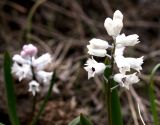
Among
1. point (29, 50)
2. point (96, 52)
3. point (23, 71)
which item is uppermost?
point (29, 50)

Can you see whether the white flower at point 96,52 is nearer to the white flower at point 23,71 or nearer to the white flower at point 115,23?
the white flower at point 115,23

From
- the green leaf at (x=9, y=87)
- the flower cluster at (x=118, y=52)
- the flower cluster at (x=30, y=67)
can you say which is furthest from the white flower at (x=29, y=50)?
the flower cluster at (x=118, y=52)

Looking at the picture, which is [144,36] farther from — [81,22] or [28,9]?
[28,9]

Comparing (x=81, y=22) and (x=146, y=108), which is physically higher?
(x=81, y=22)

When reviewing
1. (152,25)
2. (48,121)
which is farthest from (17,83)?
Result: (152,25)

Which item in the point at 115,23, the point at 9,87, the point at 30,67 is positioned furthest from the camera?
the point at 30,67

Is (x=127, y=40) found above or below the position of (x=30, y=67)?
below

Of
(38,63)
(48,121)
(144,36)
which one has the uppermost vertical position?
(144,36)

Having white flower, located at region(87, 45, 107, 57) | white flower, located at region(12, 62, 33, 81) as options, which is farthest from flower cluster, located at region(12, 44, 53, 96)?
white flower, located at region(87, 45, 107, 57)

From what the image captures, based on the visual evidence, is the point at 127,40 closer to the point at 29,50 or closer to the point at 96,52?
the point at 96,52

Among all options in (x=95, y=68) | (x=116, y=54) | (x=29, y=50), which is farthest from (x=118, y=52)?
(x=29, y=50)

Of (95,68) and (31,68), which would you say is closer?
(95,68)
